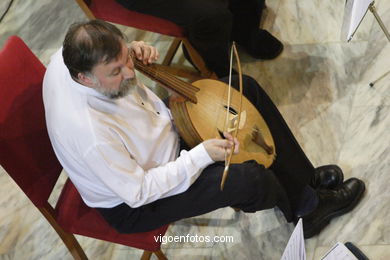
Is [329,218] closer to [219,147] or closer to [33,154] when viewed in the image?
[219,147]

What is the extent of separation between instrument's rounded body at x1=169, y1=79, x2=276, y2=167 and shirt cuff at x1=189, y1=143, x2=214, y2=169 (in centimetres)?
8

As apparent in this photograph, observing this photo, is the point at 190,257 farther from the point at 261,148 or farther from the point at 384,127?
the point at 384,127

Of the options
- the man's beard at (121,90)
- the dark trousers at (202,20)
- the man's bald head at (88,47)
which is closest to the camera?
the man's bald head at (88,47)

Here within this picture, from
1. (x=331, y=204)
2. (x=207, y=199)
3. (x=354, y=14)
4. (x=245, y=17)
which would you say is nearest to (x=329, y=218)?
(x=331, y=204)

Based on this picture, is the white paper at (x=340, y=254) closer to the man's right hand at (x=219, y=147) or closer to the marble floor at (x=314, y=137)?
the marble floor at (x=314, y=137)

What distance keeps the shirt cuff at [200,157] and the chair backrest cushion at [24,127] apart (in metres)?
0.47

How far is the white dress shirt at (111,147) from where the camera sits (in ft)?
4.34

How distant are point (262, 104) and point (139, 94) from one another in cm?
44

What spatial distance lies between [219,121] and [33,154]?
590mm

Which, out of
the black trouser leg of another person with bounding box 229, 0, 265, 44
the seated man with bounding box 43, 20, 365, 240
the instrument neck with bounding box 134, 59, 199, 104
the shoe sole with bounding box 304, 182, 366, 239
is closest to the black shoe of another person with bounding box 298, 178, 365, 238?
the shoe sole with bounding box 304, 182, 366, 239

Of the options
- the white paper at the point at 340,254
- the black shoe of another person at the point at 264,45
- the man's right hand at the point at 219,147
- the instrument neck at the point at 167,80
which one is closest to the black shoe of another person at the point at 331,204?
the white paper at the point at 340,254

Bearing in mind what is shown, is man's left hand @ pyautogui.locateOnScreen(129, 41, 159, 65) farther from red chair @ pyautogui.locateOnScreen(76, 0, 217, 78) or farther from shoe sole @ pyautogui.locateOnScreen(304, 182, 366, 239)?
shoe sole @ pyautogui.locateOnScreen(304, 182, 366, 239)

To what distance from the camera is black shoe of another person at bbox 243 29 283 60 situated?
7.81 ft

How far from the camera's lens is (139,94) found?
5.16 feet
